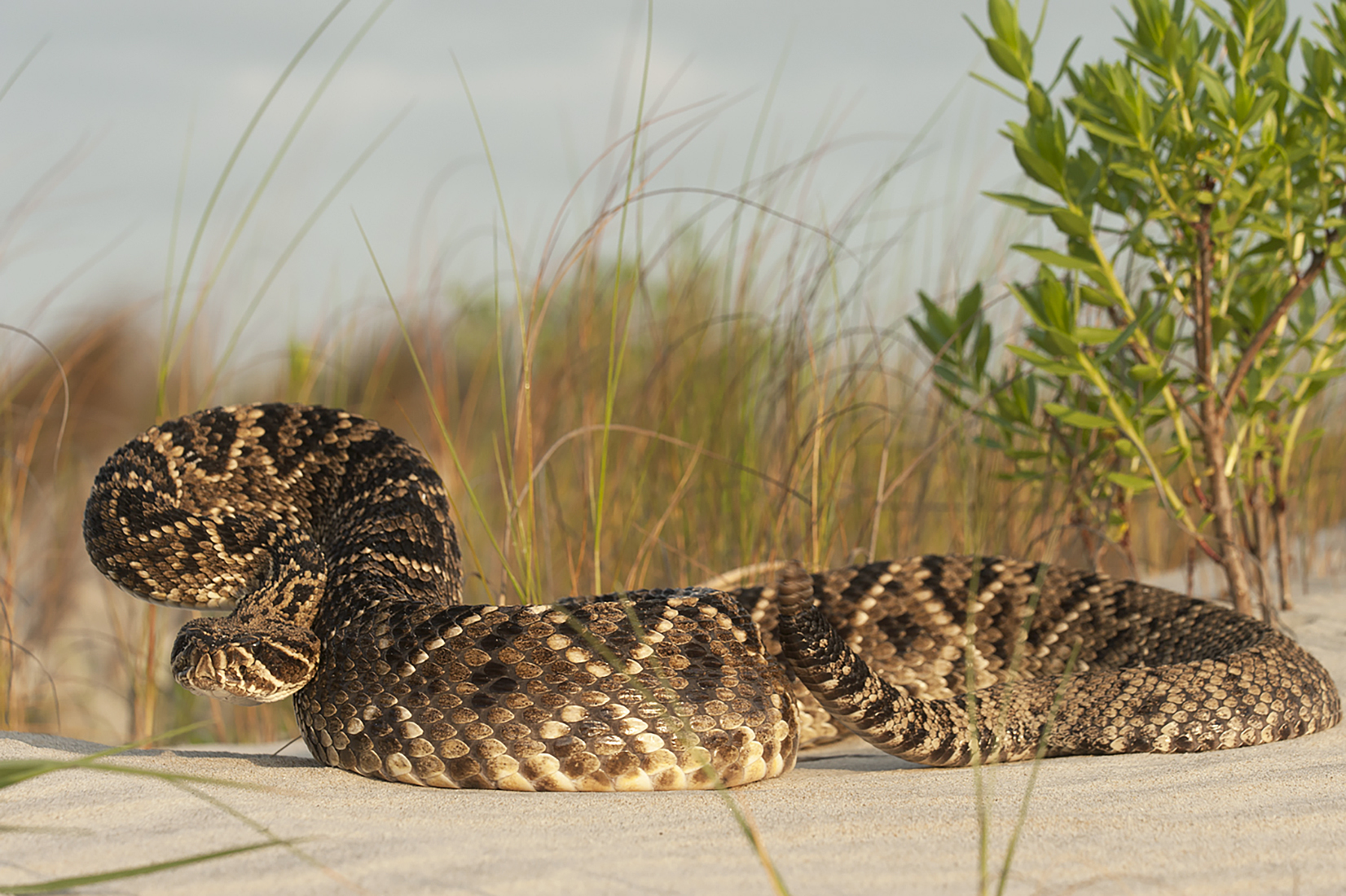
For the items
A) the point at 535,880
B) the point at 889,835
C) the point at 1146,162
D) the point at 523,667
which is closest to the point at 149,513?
the point at 523,667

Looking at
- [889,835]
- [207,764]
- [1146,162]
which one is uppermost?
[1146,162]

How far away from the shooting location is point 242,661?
10.7 ft

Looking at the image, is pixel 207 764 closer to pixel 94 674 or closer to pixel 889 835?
pixel 889 835

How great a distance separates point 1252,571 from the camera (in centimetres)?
668

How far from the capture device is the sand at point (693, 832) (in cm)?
218

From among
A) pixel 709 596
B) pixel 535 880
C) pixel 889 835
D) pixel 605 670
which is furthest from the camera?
pixel 709 596

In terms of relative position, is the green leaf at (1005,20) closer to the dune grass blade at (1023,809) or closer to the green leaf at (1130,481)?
the green leaf at (1130,481)

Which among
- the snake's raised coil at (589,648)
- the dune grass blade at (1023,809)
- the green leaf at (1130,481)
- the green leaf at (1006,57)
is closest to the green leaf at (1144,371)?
the green leaf at (1130,481)

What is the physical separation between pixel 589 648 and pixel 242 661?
3.51 feet

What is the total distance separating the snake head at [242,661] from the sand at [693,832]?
9.6 inches

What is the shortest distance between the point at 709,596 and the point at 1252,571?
4716mm

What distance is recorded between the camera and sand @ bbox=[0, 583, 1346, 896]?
218 cm

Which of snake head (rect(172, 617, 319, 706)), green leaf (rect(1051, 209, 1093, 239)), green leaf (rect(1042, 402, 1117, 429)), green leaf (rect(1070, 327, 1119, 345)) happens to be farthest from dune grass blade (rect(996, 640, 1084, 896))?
snake head (rect(172, 617, 319, 706))

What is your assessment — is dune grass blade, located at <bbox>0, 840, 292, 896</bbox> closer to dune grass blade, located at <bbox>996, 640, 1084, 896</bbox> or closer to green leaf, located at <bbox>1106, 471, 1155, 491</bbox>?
dune grass blade, located at <bbox>996, 640, 1084, 896</bbox>
